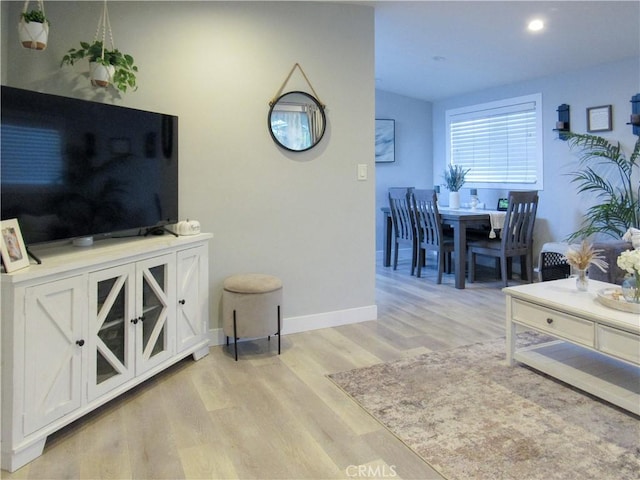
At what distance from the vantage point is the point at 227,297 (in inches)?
115

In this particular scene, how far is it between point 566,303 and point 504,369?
56cm

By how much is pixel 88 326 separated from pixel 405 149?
5132 mm

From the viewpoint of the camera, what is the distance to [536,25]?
150 inches

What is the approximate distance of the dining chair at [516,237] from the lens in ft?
15.0

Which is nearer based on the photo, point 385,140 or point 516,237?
point 516,237

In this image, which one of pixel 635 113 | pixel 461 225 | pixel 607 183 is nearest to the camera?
pixel 635 113

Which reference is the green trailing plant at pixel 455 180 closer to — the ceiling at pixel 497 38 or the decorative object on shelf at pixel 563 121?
the ceiling at pixel 497 38

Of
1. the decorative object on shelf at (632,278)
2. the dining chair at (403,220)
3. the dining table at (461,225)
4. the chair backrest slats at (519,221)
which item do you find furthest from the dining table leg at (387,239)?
the decorative object on shelf at (632,278)

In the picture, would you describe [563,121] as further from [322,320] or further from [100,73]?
[100,73]

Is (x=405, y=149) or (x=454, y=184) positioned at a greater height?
(x=405, y=149)

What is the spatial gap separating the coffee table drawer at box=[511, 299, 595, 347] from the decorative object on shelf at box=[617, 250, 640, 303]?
229 millimetres

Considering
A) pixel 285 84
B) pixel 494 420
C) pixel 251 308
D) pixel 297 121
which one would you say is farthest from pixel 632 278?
pixel 285 84

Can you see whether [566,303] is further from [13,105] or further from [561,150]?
[561,150]

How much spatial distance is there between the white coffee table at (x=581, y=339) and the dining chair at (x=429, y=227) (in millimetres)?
2156
